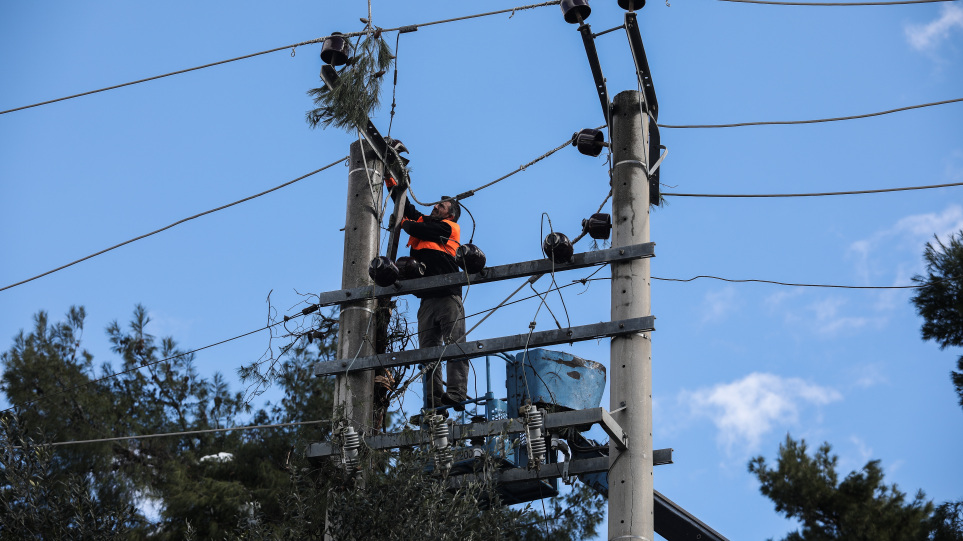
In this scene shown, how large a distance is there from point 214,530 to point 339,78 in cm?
775

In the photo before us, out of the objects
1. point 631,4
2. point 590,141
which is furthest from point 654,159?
point 631,4

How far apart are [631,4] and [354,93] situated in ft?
7.49

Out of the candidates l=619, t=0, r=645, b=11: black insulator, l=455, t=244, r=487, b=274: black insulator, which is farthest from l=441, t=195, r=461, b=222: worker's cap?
l=619, t=0, r=645, b=11: black insulator

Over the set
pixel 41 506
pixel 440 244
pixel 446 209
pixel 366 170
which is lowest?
pixel 41 506

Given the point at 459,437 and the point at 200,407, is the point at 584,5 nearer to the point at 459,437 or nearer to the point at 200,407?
the point at 459,437

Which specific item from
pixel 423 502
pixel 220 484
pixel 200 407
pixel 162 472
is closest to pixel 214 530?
pixel 220 484

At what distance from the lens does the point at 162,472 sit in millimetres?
17016

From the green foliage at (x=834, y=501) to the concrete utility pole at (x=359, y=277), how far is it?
956 cm

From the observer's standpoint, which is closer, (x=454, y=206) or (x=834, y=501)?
(x=454, y=206)

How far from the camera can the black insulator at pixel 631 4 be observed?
8805 millimetres

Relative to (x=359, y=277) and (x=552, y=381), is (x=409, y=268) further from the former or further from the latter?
(x=552, y=381)

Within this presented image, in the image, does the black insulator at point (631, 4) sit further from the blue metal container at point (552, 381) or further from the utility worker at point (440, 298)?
the blue metal container at point (552, 381)

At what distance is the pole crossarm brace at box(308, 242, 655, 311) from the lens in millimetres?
8570

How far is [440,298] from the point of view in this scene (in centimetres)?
938
